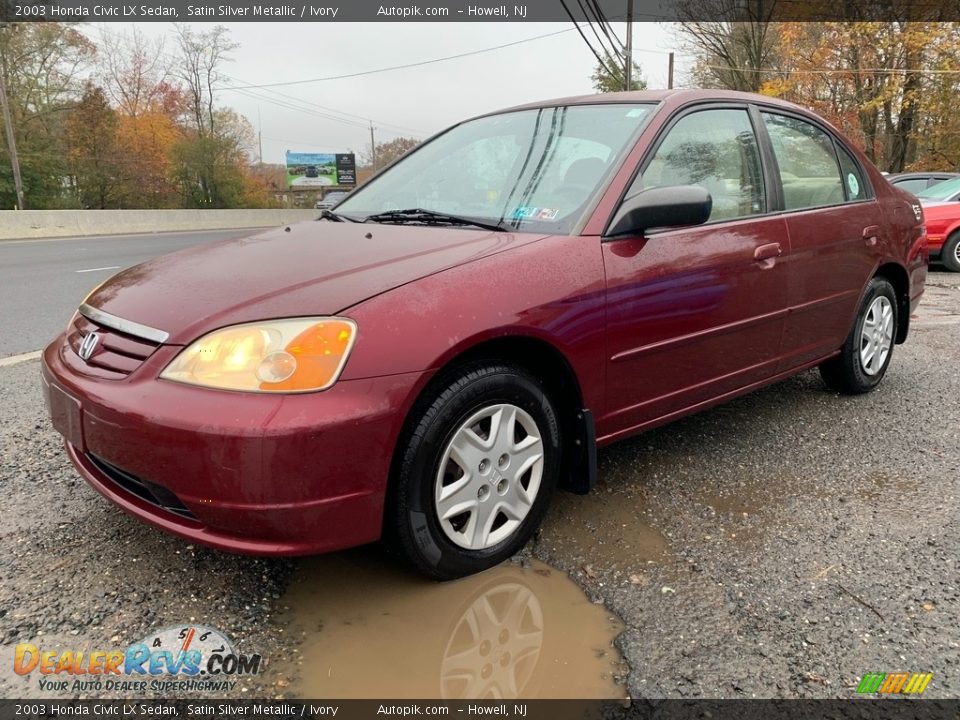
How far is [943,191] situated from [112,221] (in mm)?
23512

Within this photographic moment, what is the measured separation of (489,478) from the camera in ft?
7.36

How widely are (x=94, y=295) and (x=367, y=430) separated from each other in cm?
133

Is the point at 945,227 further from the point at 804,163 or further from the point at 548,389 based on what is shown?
the point at 548,389

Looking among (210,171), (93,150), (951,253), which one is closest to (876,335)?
(951,253)

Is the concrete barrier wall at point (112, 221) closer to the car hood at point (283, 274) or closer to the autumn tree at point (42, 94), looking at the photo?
the autumn tree at point (42, 94)

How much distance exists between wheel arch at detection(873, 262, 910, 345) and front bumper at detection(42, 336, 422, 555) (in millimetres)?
3425

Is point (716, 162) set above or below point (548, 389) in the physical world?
above

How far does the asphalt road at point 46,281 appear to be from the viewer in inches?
230

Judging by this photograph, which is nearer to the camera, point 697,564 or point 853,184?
point 697,564

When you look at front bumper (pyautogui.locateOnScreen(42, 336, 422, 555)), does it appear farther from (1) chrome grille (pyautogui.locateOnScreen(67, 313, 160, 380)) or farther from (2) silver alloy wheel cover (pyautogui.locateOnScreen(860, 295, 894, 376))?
(2) silver alloy wheel cover (pyautogui.locateOnScreen(860, 295, 894, 376))

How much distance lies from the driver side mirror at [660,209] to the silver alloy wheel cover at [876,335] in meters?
2.04

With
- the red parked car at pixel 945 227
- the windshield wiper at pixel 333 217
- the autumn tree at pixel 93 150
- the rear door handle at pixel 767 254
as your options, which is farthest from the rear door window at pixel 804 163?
the autumn tree at pixel 93 150

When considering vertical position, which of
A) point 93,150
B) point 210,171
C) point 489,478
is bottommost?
point 489,478

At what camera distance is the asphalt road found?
5.84 m
